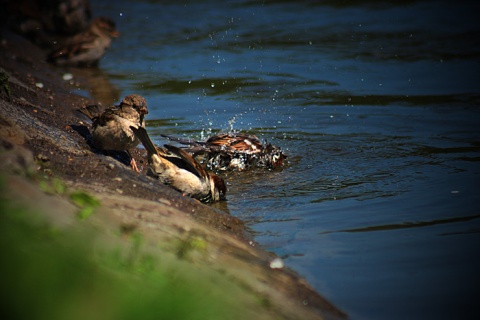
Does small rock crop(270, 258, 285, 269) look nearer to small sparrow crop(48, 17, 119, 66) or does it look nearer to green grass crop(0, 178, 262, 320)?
green grass crop(0, 178, 262, 320)

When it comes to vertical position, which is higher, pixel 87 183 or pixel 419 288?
pixel 87 183

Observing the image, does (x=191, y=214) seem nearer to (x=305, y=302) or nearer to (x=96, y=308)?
(x=305, y=302)

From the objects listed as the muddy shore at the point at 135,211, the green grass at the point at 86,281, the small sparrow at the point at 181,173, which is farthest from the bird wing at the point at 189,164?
the green grass at the point at 86,281

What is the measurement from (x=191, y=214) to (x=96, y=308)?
211 cm

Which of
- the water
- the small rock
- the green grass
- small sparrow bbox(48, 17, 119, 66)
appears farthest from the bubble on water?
the green grass

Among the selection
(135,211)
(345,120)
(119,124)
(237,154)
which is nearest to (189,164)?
(119,124)

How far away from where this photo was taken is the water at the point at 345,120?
169 inches

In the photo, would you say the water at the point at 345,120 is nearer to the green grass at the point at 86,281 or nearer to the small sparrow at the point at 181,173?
the small sparrow at the point at 181,173

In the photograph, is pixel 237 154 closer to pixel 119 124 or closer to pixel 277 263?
pixel 119 124

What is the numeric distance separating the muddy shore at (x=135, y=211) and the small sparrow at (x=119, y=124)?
0.20m

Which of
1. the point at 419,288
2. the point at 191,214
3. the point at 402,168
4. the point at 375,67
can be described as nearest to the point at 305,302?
the point at 419,288

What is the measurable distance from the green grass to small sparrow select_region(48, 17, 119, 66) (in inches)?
356

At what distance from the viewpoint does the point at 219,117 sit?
361 inches

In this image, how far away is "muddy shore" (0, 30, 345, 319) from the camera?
354 cm
